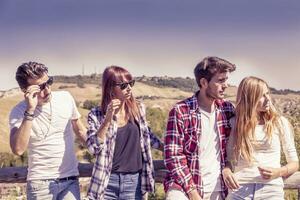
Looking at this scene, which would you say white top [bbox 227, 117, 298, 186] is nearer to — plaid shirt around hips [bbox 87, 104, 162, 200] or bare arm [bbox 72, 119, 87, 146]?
plaid shirt around hips [bbox 87, 104, 162, 200]

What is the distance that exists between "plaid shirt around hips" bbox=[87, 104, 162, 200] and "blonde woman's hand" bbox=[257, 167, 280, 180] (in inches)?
31.1

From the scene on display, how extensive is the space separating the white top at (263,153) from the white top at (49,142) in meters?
1.19

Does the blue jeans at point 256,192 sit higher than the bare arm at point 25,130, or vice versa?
the bare arm at point 25,130

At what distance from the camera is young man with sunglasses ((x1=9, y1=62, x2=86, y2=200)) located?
3.97 meters

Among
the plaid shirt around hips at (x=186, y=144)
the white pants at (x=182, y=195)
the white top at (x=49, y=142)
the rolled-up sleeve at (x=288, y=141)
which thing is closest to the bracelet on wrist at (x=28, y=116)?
the white top at (x=49, y=142)

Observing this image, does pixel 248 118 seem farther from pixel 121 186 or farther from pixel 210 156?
pixel 121 186

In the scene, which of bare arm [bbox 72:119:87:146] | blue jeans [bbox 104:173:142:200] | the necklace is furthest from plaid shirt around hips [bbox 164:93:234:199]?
the necklace

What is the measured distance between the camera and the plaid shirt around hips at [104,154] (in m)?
3.95

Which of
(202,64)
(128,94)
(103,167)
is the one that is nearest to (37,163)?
(103,167)

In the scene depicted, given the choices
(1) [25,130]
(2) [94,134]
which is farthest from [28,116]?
(2) [94,134]

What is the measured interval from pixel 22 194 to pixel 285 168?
3.53 metres

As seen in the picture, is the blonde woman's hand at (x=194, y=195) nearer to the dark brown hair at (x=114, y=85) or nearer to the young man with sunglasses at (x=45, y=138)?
the dark brown hair at (x=114, y=85)

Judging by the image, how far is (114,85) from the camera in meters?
4.01

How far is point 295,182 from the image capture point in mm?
4348
